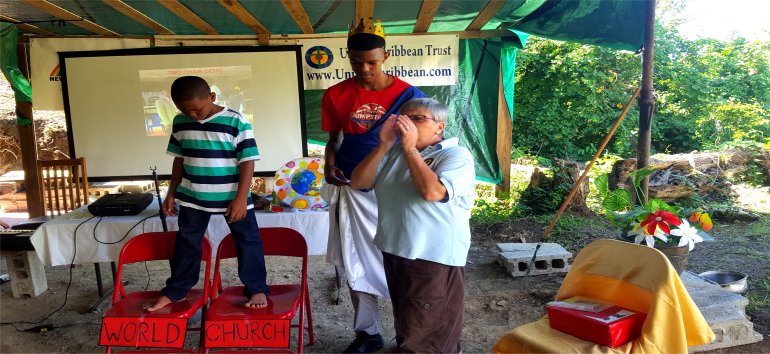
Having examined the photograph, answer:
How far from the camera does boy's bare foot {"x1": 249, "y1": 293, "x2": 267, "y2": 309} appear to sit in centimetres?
249

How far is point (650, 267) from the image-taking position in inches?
75.4

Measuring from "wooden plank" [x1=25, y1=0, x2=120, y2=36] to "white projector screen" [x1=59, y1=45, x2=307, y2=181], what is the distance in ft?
0.90

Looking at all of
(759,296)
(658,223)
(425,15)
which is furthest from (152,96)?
(759,296)

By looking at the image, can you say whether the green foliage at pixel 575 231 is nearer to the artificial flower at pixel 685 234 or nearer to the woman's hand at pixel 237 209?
the artificial flower at pixel 685 234

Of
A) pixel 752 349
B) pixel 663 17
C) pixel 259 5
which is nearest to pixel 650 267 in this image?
pixel 752 349

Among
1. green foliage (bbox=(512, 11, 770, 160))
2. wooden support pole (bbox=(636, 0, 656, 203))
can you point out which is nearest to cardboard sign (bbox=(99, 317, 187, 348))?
wooden support pole (bbox=(636, 0, 656, 203))

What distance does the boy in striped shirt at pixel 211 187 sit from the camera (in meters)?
2.54

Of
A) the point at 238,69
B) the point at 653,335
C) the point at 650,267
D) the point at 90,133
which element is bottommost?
the point at 653,335

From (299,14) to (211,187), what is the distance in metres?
2.52

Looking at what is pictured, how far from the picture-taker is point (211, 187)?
8.45 feet

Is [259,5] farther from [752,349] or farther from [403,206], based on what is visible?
[752,349]

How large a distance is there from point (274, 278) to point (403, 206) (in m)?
2.82

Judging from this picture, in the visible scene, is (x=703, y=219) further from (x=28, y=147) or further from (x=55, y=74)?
(x=28, y=147)

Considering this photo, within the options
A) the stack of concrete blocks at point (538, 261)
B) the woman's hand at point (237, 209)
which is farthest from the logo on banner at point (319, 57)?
the woman's hand at point (237, 209)
